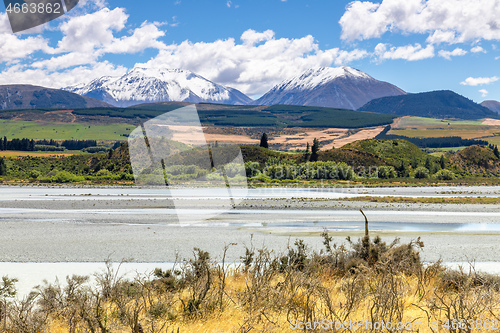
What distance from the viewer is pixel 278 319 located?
6.70 m

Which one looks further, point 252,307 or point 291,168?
point 291,168

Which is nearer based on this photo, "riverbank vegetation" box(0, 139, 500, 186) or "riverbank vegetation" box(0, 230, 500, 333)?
"riverbank vegetation" box(0, 230, 500, 333)

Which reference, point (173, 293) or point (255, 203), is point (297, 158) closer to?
point (255, 203)

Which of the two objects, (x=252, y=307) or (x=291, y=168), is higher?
(x=252, y=307)

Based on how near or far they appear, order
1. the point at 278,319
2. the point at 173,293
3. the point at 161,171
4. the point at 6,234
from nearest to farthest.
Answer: the point at 278,319, the point at 173,293, the point at 6,234, the point at 161,171

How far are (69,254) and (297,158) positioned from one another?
221ft

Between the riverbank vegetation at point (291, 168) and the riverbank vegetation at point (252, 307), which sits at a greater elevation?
the riverbank vegetation at point (252, 307)

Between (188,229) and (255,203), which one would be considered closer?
(188,229)

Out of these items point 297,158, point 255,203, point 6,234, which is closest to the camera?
A: point 6,234

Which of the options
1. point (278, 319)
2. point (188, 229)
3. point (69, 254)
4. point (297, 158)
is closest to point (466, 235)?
point (188, 229)

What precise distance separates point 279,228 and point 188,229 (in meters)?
4.35

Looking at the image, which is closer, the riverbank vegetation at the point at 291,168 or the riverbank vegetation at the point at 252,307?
the riverbank vegetation at the point at 252,307

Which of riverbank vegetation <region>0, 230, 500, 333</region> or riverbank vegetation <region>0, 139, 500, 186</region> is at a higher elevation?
riverbank vegetation <region>0, 230, 500, 333</region>

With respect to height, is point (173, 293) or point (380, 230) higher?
point (173, 293)
